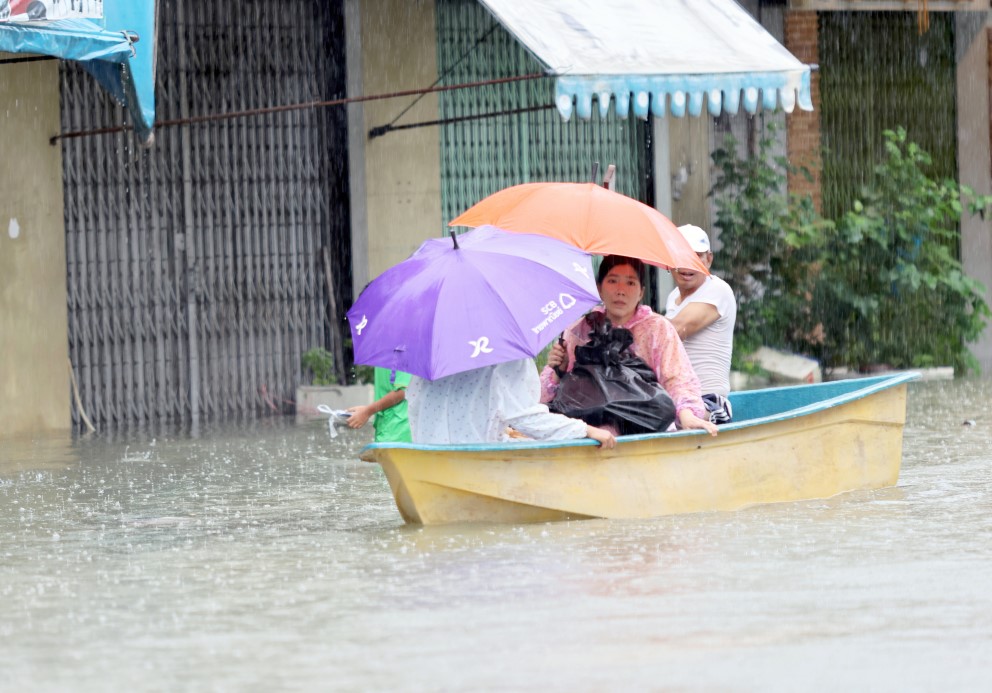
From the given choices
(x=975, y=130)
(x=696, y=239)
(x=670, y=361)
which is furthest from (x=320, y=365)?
(x=975, y=130)

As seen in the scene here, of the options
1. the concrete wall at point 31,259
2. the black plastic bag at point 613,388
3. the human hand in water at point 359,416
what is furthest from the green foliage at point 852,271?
the human hand in water at point 359,416

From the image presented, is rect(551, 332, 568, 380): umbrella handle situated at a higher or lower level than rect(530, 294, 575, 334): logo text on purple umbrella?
lower

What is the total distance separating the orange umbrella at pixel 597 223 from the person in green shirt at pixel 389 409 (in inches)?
37.0

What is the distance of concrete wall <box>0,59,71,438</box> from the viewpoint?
584 inches

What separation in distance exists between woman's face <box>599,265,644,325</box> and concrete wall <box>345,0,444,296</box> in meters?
7.24

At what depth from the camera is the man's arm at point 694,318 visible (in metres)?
9.98

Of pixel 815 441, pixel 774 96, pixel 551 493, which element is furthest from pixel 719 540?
pixel 774 96

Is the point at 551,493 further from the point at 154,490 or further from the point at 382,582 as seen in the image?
the point at 154,490

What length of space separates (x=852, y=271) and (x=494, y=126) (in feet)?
12.3

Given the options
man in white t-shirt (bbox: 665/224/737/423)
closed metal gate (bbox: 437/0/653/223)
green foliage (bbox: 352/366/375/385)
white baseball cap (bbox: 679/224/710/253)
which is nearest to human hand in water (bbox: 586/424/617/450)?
man in white t-shirt (bbox: 665/224/737/423)

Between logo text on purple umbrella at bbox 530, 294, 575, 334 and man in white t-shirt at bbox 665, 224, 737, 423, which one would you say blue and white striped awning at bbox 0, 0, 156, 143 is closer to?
man in white t-shirt at bbox 665, 224, 737, 423

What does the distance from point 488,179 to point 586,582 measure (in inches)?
389

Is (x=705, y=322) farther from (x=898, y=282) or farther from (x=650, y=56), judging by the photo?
(x=898, y=282)

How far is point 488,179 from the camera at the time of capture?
17.0 m
